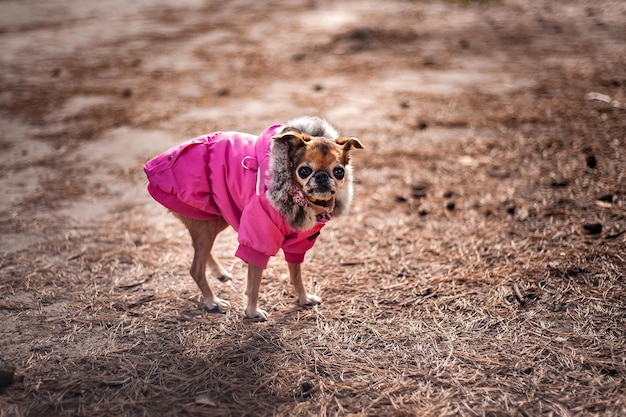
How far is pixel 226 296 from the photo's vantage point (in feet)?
12.7

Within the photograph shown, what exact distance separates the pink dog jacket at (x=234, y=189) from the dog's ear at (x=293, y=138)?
0.15 metres

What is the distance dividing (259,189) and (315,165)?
15.0 inches

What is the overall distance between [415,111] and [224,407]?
533cm

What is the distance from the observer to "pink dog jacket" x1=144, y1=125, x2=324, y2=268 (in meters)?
3.29

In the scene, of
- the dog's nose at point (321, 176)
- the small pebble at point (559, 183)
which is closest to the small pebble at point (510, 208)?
the small pebble at point (559, 183)

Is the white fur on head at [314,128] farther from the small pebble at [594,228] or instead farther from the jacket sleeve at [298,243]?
the small pebble at [594,228]

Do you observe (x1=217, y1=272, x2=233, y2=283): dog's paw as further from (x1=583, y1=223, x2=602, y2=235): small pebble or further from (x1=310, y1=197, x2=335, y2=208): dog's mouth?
(x1=583, y1=223, x2=602, y2=235): small pebble

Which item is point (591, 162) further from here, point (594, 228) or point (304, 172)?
point (304, 172)

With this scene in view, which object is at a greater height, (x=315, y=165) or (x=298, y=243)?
(x=315, y=165)

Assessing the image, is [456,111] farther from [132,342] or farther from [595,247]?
[132,342]

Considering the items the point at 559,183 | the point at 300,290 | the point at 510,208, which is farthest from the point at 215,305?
the point at 559,183

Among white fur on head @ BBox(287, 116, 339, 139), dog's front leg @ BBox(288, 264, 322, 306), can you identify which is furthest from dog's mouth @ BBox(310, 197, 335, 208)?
dog's front leg @ BBox(288, 264, 322, 306)

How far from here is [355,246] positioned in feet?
14.8

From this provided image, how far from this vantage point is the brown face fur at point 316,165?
3.12 metres
